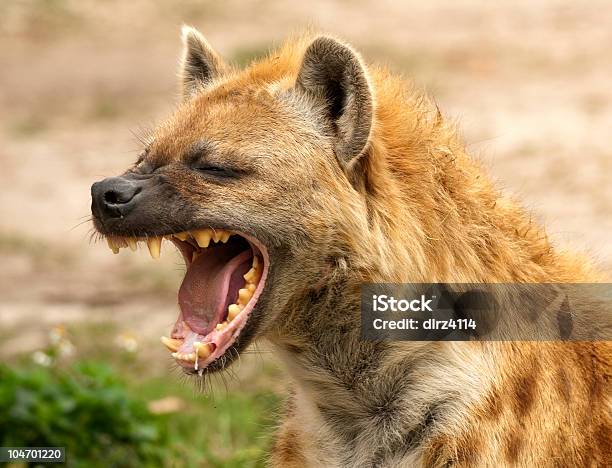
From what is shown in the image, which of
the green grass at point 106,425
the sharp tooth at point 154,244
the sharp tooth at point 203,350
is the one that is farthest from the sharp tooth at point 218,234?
the green grass at point 106,425

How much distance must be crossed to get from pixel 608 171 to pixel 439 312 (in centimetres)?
458

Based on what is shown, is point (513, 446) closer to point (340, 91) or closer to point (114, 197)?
point (340, 91)

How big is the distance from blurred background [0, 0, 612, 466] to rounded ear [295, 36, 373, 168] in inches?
22.6

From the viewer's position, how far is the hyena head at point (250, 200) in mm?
2934

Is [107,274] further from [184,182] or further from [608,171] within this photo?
[184,182]

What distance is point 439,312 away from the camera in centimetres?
297

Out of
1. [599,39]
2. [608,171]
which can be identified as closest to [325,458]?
[608,171]

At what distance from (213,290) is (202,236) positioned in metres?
0.13

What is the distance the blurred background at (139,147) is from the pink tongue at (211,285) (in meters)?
0.21

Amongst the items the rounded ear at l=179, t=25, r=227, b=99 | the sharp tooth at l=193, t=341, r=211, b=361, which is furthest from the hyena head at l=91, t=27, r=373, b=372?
the rounded ear at l=179, t=25, r=227, b=99

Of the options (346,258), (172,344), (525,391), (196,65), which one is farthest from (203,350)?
(196,65)

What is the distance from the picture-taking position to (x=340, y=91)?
3037mm

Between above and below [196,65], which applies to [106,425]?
below

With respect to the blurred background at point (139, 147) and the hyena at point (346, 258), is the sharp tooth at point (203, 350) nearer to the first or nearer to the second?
the hyena at point (346, 258)
